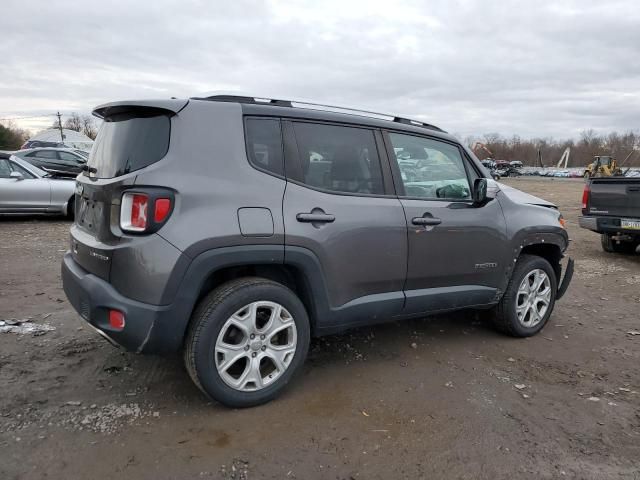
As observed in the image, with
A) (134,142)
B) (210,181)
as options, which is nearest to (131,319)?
(210,181)

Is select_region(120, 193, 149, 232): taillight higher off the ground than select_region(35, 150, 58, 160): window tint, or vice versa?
select_region(35, 150, 58, 160): window tint

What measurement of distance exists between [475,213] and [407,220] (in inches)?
30.8

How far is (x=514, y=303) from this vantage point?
4.56m

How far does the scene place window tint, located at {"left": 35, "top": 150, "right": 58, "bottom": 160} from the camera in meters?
16.9

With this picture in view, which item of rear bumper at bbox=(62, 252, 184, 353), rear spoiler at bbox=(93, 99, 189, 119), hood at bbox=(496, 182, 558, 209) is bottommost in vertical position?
rear bumper at bbox=(62, 252, 184, 353)

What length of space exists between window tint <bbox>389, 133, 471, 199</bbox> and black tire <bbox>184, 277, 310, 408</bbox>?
132cm

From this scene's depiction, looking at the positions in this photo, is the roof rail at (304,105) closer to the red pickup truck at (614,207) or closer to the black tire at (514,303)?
the black tire at (514,303)

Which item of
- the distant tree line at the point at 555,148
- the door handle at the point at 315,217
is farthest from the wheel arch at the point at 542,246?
the distant tree line at the point at 555,148

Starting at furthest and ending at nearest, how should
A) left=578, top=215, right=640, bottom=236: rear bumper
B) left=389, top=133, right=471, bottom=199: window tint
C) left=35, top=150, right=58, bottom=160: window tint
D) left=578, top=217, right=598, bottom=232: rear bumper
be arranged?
left=35, top=150, right=58, bottom=160: window tint < left=578, top=217, right=598, bottom=232: rear bumper < left=578, top=215, right=640, bottom=236: rear bumper < left=389, top=133, right=471, bottom=199: window tint

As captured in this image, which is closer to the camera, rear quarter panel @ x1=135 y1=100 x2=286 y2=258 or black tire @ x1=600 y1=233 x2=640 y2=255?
rear quarter panel @ x1=135 y1=100 x2=286 y2=258

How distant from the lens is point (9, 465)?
256 cm

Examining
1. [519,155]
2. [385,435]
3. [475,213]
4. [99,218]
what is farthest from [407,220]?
[519,155]

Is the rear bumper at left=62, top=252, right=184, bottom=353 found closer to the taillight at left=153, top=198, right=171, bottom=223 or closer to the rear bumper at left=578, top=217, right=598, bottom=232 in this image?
the taillight at left=153, top=198, right=171, bottom=223

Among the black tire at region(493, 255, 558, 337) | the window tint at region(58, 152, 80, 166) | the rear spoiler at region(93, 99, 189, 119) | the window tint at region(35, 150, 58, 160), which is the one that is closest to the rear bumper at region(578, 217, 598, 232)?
the black tire at region(493, 255, 558, 337)
